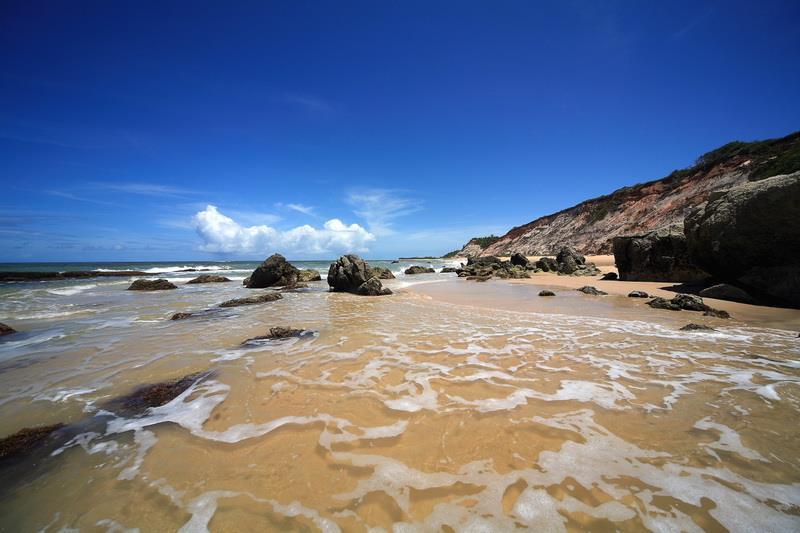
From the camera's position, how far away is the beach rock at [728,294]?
929cm

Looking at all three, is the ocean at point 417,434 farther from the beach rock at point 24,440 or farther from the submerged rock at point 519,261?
the submerged rock at point 519,261

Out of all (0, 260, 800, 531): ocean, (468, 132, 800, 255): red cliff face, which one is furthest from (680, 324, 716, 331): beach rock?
(468, 132, 800, 255): red cliff face

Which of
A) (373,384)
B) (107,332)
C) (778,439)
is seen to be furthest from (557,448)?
(107,332)

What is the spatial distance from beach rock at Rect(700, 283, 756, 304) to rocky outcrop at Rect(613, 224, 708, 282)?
388 centimetres

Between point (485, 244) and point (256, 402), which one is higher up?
point (485, 244)

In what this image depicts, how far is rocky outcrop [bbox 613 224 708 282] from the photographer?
14094 mm

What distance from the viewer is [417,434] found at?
3.04 meters

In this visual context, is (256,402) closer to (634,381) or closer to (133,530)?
(133,530)

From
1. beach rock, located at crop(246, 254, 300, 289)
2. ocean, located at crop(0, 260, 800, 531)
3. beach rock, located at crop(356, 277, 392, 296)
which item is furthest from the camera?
beach rock, located at crop(246, 254, 300, 289)

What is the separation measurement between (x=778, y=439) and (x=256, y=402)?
5170 mm

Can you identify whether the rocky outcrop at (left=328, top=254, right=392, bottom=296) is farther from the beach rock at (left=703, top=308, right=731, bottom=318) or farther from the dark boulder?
the dark boulder

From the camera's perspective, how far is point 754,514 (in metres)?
2.04

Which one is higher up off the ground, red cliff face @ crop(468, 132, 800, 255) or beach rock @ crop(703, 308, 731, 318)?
red cliff face @ crop(468, 132, 800, 255)

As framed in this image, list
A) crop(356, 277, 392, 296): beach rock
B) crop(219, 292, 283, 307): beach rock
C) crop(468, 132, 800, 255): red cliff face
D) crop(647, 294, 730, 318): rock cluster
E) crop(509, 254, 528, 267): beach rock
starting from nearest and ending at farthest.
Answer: crop(647, 294, 730, 318): rock cluster
crop(219, 292, 283, 307): beach rock
crop(356, 277, 392, 296): beach rock
crop(509, 254, 528, 267): beach rock
crop(468, 132, 800, 255): red cliff face
